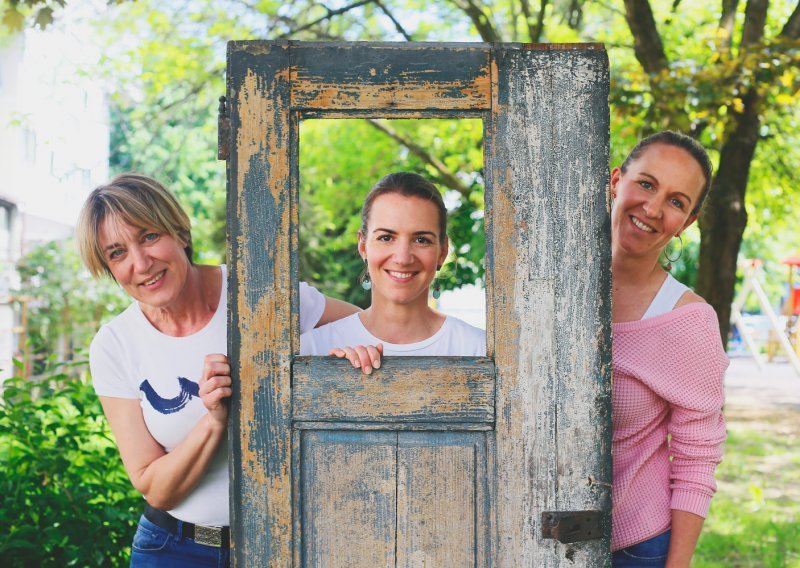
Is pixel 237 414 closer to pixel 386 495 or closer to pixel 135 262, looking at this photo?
pixel 386 495

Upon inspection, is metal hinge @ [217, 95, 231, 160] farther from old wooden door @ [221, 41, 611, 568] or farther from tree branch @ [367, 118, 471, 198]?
tree branch @ [367, 118, 471, 198]

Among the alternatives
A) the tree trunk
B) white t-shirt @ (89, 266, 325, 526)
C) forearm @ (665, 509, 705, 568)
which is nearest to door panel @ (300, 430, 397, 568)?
white t-shirt @ (89, 266, 325, 526)

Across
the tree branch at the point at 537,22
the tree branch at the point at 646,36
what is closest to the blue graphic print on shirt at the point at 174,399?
the tree branch at the point at 646,36

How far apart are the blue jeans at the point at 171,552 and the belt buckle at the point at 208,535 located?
0.7 inches

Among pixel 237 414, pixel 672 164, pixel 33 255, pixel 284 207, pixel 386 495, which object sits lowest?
pixel 386 495

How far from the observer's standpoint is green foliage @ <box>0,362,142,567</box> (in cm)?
332

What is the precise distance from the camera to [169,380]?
6.93ft

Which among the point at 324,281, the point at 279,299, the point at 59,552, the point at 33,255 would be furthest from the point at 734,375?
the point at 279,299

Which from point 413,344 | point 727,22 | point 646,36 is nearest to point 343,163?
point 727,22

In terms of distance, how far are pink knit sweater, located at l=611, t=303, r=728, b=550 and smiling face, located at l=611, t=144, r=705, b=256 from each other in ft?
0.60

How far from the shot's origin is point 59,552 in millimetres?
3391

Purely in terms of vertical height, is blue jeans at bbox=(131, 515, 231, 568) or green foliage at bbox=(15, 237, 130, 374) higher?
green foliage at bbox=(15, 237, 130, 374)

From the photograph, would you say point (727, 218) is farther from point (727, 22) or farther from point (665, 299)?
point (665, 299)

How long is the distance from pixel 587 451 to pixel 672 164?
697 mm
